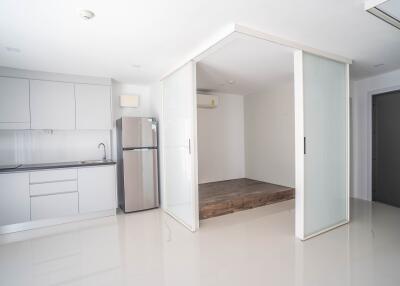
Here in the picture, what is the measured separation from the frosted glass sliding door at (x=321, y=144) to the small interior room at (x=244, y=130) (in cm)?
48

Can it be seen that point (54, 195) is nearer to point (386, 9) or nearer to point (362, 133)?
point (386, 9)

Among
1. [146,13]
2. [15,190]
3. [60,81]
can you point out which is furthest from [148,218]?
[146,13]

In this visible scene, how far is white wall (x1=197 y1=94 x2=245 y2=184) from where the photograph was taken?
522 centimetres

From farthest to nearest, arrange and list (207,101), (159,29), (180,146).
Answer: (207,101) < (180,146) < (159,29)

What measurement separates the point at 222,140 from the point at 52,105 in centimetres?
355

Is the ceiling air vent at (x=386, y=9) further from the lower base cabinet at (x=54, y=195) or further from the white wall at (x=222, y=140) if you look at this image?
the lower base cabinet at (x=54, y=195)

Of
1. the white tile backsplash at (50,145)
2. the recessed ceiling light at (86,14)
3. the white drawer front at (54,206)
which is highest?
the recessed ceiling light at (86,14)

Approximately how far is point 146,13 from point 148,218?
300 centimetres

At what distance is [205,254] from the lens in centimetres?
250

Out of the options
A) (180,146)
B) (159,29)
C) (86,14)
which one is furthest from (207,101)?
(86,14)

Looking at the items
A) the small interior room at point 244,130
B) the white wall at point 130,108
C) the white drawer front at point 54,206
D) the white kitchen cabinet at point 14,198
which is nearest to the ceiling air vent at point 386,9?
the small interior room at point 244,130

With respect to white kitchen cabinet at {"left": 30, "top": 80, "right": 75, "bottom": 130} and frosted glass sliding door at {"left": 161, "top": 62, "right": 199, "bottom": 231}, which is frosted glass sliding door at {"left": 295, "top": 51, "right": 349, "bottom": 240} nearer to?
frosted glass sliding door at {"left": 161, "top": 62, "right": 199, "bottom": 231}

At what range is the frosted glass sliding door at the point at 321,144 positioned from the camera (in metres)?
2.75

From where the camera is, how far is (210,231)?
→ 10.2 feet
